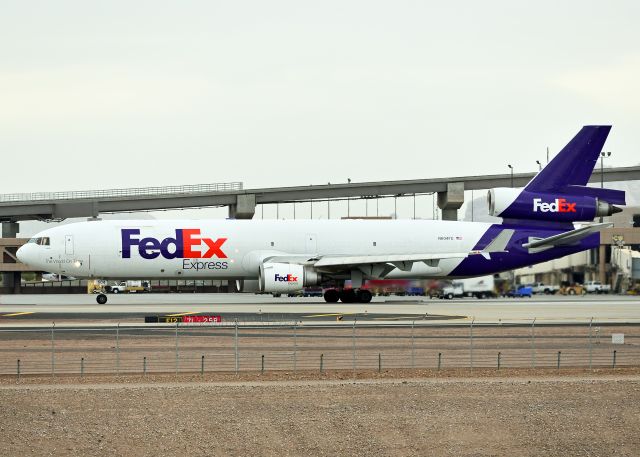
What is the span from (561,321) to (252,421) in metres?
28.9

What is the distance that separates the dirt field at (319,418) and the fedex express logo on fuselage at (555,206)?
45.0 m

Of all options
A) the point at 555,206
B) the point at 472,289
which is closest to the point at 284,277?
the point at 555,206

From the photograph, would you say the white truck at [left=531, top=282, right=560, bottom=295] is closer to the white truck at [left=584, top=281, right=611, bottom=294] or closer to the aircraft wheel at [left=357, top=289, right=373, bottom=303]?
the white truck at [left=584, top=281, right=611, bottom=294]

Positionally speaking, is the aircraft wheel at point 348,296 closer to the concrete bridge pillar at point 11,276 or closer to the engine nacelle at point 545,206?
the engine nacelle at point 545,206

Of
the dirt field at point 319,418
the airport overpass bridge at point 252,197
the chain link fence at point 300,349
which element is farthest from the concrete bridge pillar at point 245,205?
the dirt field at point 319,418

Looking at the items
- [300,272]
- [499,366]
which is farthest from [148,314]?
[499,366]

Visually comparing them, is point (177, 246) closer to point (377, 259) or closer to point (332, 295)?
point (332, 295)

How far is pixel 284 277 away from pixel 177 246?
8.13 metres

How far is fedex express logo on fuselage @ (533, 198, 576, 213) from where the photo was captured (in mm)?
73750

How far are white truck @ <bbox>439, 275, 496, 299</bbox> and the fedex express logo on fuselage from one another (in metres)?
20.1

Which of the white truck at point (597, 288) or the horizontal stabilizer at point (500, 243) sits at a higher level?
the horizontal stabilizer at point (500, 243)

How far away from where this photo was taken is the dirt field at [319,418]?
1008 inches

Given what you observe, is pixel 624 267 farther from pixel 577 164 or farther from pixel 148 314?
pixel 148 314

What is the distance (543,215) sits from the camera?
74188 millimetres
